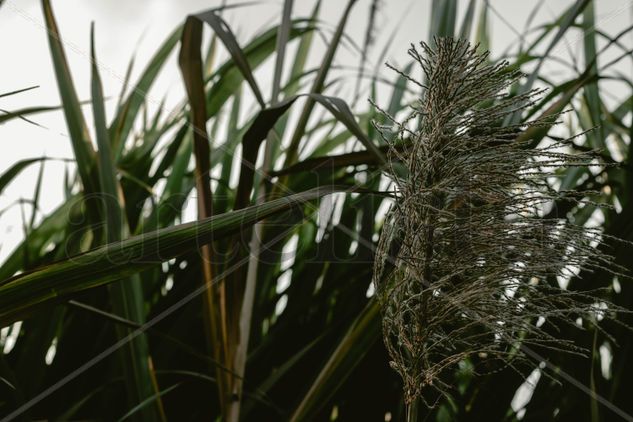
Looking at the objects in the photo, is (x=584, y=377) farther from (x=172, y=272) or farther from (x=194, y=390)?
(x=172, y=272)

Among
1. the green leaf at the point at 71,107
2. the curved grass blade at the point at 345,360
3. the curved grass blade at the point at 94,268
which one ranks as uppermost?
the green leaf at the point at 71,107

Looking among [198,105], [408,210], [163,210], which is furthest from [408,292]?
[163,210]

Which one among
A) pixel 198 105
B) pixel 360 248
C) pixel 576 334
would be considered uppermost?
pixel 198 105

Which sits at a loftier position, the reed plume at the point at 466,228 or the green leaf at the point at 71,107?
the green leaf at the point at 71,107

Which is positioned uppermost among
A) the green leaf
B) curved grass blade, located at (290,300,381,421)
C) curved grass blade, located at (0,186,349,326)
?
the green leaf

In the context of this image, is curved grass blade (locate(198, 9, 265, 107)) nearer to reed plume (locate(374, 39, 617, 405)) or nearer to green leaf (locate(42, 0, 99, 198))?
green leaf (locate(42, 0, 99, 198))

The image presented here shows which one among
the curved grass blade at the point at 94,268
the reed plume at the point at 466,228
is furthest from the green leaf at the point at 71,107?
the reed plume at the point at 466,228

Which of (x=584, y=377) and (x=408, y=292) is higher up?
(x=408, y=292)

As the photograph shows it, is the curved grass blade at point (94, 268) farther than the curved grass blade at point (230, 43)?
No

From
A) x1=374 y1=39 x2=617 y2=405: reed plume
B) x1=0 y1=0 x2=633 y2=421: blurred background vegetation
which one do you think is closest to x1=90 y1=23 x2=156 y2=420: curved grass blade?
x1=0 y1=0 x2=633 y2=421: blurred background vegetation

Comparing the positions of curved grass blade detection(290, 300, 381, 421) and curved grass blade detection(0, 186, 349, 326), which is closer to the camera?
curved grass blade detection(0, 186, 349, 326)

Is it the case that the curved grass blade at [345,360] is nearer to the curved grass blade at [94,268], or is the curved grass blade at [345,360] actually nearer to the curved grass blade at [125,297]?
the curved grass blade at [125,297]
